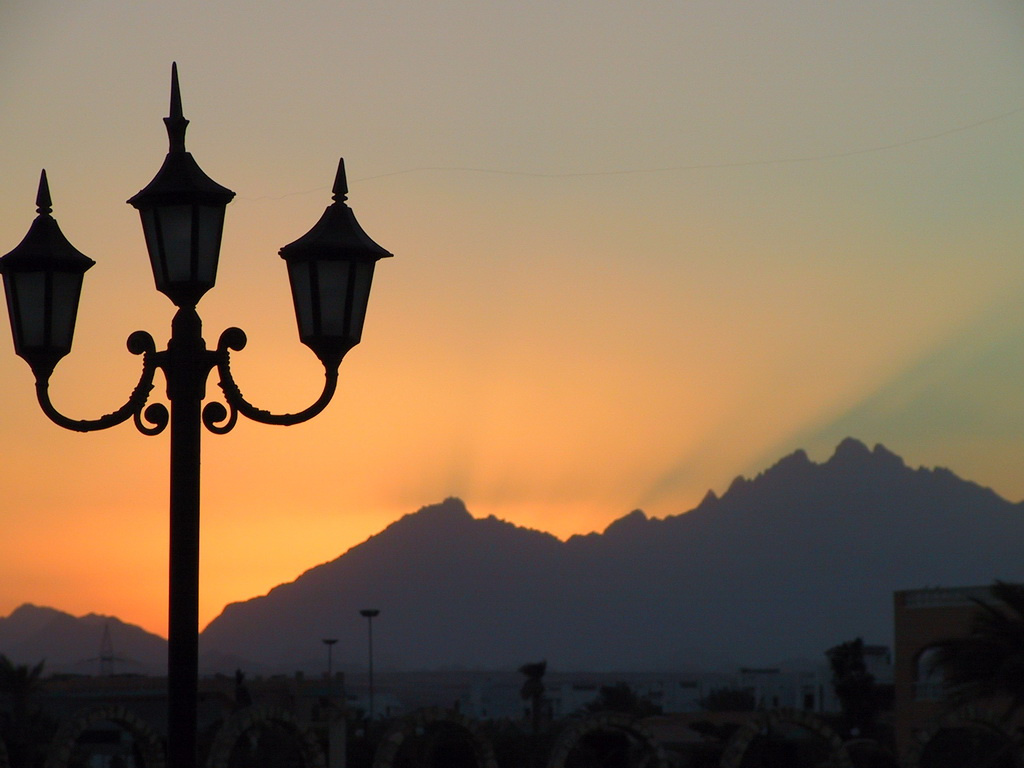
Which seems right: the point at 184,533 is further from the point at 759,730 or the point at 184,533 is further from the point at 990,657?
the point at 759,730

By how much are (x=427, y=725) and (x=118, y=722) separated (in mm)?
5812

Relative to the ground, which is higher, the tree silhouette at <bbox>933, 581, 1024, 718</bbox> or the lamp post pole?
the lamp post pole

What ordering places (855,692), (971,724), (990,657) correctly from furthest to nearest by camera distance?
(855,692) → (971,724) → (990,657)

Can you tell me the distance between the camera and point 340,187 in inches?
270

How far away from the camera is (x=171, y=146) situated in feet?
22.0

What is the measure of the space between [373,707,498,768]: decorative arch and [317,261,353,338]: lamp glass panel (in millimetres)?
20533

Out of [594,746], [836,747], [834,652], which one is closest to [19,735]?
[594,746]

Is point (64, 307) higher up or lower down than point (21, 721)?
higher up

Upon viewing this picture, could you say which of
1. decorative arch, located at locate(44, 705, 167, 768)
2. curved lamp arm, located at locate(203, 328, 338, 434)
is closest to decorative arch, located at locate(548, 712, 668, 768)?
decorative arch, located at locate(44, 705, 167, 768)

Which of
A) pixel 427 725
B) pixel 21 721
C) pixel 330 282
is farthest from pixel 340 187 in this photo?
pixel 21 721

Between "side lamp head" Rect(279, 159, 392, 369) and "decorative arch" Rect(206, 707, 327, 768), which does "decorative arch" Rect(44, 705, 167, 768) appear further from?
"side lamp head" Rect(279, 159, 392, 369)

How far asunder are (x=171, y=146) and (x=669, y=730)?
8666 cm

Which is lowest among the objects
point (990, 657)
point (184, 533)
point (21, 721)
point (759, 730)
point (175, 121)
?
point (21, 721)

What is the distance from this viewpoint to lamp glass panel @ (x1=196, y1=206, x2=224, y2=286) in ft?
20.9
